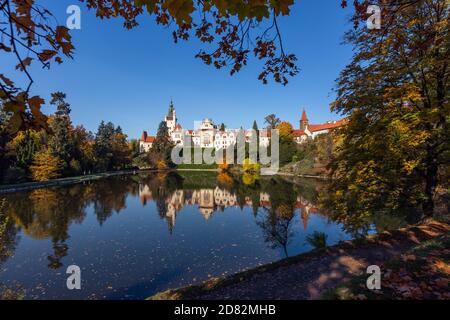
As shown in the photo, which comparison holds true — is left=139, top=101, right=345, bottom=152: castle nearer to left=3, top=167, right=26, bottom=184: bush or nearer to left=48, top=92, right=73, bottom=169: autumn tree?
left=48, top=92, right=73, bottom=169: autumn tree

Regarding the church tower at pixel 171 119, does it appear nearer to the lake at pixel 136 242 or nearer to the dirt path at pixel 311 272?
the lake at pixel 136 242

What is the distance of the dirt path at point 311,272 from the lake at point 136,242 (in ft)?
9.36

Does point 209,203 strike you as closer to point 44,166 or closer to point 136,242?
point 136,242

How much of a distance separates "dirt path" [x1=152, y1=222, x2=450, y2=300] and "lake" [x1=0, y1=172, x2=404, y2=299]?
285cm

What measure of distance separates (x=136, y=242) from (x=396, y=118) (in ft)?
42.6

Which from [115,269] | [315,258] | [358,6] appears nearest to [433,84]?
[358,6]

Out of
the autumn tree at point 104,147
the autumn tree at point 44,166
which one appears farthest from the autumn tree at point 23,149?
the autumn tree at point 104,147

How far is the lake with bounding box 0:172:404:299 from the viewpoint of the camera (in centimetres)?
902

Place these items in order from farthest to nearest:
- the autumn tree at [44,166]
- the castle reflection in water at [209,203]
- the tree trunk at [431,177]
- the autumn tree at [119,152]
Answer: the autumn tree at [119,152], the autumn tree at [44,166], the castle reflection in water at [209,203], the tree trunk at [431,177]

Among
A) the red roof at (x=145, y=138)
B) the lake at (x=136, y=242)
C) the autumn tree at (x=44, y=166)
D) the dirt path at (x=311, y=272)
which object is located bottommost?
the lake at (x=136, y=242)

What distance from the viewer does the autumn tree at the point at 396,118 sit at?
7121mm

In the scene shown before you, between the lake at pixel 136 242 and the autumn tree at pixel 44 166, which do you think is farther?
the autumn tree at pixel 44 166

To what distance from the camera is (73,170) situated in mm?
41594

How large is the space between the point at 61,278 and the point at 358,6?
12.0 metres
